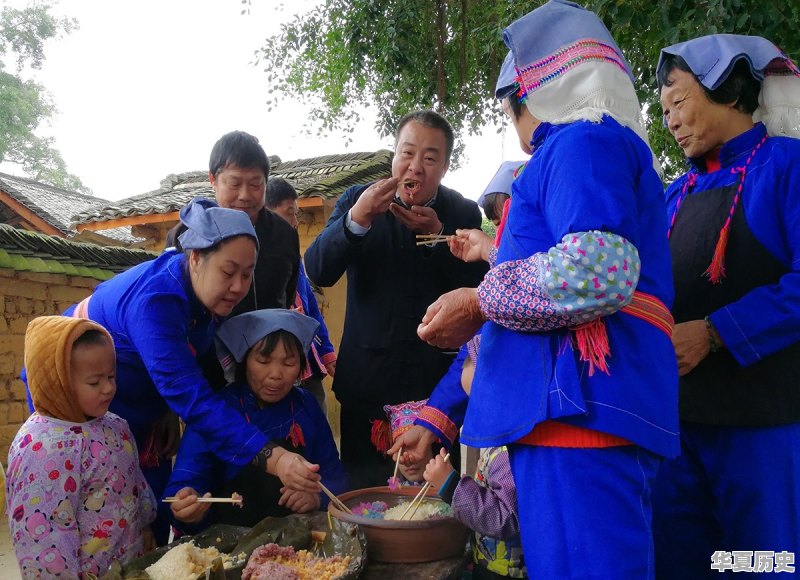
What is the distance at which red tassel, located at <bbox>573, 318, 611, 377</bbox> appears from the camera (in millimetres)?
1402

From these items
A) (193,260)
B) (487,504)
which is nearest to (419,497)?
(487,504)

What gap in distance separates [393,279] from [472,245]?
2.45ft

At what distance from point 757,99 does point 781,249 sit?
54 centimetres

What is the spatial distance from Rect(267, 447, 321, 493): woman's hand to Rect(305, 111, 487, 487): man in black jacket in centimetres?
60

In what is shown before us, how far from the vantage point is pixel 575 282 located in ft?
4.37

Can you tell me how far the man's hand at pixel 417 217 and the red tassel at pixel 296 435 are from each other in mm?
999

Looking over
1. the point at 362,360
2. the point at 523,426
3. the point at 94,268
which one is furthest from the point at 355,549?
the point at 94,268

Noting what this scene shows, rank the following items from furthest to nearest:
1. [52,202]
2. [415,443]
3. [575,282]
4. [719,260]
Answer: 1. [52,202]
2. [415,443]
3. [719,260]
4. [575,282]

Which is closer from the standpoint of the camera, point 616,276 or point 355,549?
point 616,276

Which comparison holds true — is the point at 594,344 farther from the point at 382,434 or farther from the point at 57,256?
the point at 57,256

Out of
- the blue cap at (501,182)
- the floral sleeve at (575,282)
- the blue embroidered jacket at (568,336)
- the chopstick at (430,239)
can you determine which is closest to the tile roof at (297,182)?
the blue cap at (501,182)

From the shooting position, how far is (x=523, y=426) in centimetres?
143

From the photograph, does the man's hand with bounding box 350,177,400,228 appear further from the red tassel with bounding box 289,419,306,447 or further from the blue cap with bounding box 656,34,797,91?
the blue cap with bounding box 656,34,797,91

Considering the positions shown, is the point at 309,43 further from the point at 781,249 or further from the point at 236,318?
the point at 781,249
